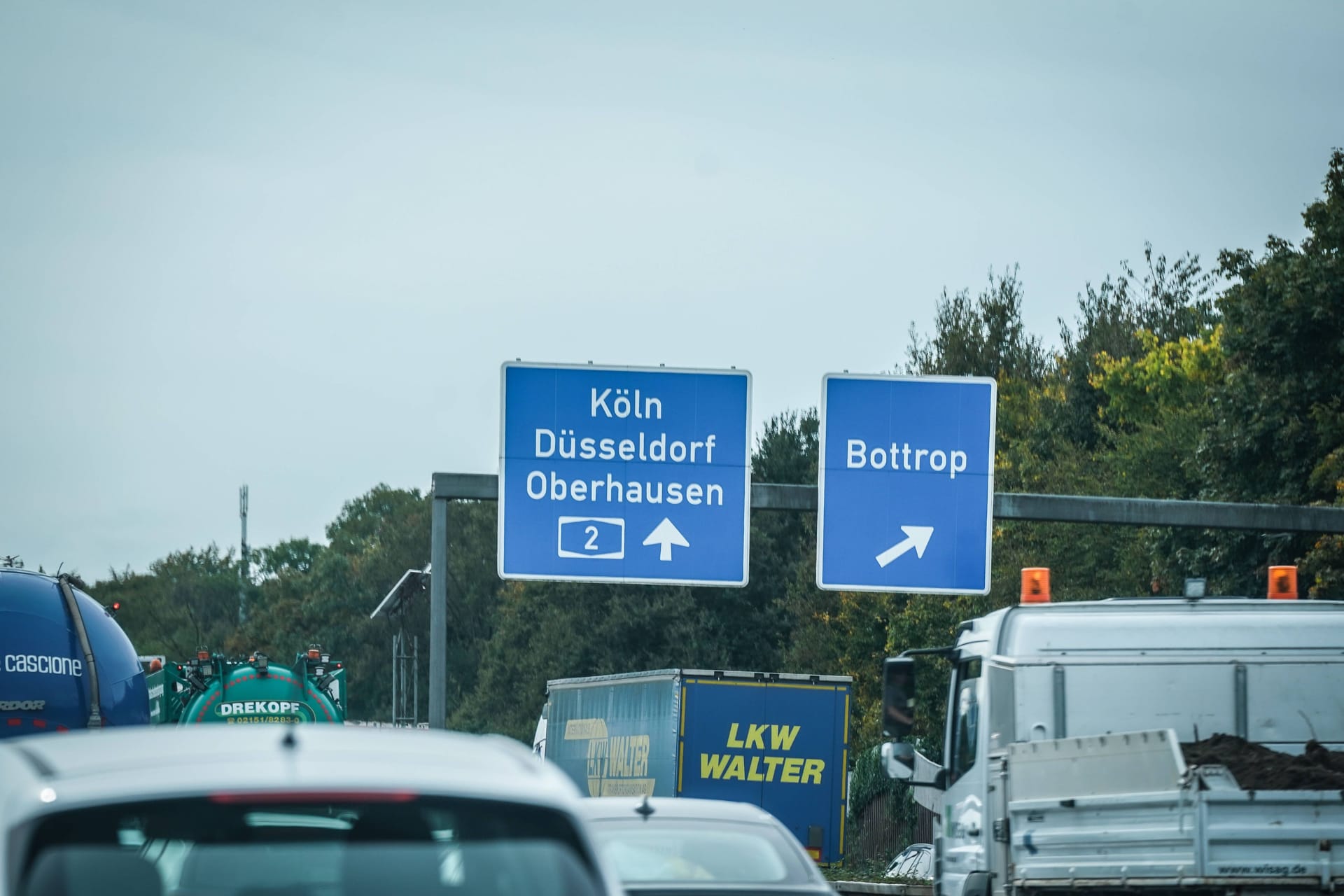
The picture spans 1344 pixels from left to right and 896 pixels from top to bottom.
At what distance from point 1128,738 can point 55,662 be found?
27.0 feet

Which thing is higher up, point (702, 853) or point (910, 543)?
point (910, 543)

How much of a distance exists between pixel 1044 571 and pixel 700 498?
19.1ft

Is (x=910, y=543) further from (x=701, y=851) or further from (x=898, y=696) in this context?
(x=701, y=851)

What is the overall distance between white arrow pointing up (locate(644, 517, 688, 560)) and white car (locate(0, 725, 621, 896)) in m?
14.0

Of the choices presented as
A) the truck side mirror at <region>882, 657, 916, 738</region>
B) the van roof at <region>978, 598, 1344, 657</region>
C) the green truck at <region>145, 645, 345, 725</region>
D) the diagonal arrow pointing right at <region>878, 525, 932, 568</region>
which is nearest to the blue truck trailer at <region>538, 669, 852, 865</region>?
the green truck at <region>145, 645, 345, 725</region>

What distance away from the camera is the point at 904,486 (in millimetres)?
18516

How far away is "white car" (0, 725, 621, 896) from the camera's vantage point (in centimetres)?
385

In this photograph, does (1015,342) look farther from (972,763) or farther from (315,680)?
(972,763)

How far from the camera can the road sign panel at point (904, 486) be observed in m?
18.4

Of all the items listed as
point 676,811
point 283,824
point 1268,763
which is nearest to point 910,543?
point 1268,763

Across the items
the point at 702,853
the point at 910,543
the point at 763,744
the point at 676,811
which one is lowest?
the point at 763,744

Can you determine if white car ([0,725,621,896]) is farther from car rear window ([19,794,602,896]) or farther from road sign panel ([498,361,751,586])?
road sign panel ([498,361,751,586])

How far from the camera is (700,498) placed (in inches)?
725

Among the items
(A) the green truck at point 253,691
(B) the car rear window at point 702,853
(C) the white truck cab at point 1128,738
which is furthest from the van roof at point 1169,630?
(A) the green truck at point 253,691
